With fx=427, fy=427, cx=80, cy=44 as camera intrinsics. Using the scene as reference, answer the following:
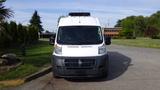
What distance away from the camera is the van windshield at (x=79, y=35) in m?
15.7

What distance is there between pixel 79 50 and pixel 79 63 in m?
0.52

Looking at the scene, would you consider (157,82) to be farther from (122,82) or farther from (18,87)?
(18,87)

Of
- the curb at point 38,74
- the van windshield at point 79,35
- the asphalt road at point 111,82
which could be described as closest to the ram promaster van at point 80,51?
the van windshield at point 79,35

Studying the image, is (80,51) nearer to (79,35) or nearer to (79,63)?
(79,63)

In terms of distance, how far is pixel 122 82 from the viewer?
14.6 m

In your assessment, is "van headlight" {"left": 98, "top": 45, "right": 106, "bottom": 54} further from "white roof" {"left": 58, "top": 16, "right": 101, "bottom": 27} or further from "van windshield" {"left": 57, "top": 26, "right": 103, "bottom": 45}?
"white roof" {"left": 58, "top": 16, "right": 101, "bottom": 27}

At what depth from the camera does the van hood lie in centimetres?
1487

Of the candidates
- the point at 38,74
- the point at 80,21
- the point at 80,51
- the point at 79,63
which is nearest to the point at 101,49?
the point at 80,51

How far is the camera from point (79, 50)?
15008mm

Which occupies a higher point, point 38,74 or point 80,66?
point 80,66

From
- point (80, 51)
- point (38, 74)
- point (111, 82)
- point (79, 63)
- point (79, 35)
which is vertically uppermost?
point (79, 35)

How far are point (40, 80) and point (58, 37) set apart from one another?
1891 mm

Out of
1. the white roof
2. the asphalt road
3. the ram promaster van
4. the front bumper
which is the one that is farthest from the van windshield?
the asphalt road

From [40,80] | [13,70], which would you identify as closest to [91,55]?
[40,80]
